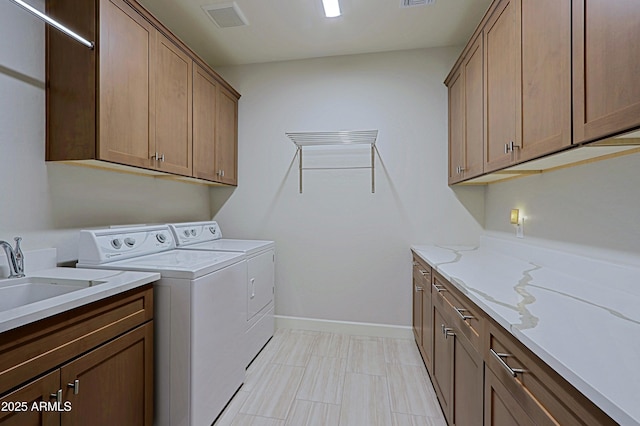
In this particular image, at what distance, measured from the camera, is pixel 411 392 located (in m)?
1.94

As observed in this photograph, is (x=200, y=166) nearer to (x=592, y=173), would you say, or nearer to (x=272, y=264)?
(x=272, y=264)

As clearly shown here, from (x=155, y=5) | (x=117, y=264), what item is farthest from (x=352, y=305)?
(x=155, y=5)

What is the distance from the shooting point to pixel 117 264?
5.27ft

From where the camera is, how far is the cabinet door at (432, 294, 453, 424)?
150 cm

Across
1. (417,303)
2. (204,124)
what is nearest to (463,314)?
(417,303)

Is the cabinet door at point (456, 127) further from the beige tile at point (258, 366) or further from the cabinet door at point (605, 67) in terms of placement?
the beige tile at point (258, 366)

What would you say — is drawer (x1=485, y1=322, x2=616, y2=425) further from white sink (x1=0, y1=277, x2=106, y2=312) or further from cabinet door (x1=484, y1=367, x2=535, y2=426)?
white sink (x1=0, y1=277, x2=106, y2=312)

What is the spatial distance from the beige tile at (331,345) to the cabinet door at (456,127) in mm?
1720

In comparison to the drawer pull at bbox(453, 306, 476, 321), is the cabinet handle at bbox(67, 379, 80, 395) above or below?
below

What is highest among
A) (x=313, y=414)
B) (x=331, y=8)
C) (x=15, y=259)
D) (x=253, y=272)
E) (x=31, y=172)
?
(x=331, y=8)

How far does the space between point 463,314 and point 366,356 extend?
1.38 meters

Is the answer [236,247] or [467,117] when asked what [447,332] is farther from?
[236,247]

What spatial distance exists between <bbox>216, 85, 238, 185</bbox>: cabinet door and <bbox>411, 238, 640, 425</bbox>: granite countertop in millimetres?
2005

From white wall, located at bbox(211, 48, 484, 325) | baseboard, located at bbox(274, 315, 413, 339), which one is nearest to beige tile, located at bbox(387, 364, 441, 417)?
baseboard, located at bbox(274, 315, 413, 339)
